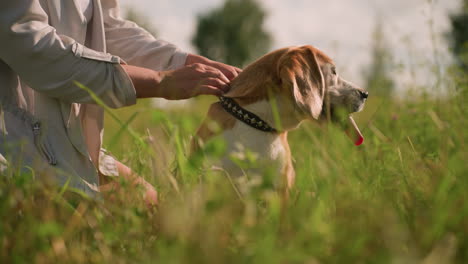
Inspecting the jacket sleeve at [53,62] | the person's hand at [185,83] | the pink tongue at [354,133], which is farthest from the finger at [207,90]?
the pink tongue at [354,133]

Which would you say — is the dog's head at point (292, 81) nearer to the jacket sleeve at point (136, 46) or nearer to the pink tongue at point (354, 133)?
the pink tongue at point (354, 133)

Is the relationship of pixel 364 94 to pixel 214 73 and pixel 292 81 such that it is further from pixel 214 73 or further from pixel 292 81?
pixel 214 73

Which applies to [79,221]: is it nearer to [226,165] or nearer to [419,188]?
[226,165]

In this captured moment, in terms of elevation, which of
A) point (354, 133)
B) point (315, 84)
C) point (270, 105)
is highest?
point (315, 84)

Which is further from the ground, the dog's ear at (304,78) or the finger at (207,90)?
the dog's ear at (304,78)

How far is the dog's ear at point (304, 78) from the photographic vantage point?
2.23m

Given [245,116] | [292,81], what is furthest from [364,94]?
[245,116]

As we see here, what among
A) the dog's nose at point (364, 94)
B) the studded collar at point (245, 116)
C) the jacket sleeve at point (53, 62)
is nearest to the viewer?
the jacket sleeve at point (53, 62)

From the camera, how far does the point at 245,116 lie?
89.7 inches

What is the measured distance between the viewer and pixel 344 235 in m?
1.14

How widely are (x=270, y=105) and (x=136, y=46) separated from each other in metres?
1.09

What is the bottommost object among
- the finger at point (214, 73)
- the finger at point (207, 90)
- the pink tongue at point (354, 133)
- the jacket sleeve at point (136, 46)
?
the pink tongue at point (354, 133)

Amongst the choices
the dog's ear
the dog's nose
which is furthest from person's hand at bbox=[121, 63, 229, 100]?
the dog's nose

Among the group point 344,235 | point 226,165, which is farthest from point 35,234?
point 226,165
